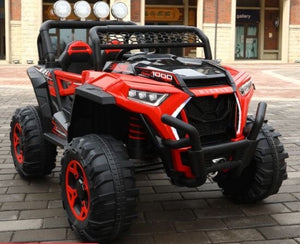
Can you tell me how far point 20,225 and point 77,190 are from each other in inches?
25.7

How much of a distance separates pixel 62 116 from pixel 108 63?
78 cm

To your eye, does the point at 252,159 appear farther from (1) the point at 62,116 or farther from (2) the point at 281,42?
(2) the point at 281,42

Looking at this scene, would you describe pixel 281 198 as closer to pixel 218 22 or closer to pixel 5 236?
Answer: pixel 5 236

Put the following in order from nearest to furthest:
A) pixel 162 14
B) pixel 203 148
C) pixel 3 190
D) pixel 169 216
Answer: pixel 203 148 < pixel 169 216 < pixel 3 190 < pixel 162 14

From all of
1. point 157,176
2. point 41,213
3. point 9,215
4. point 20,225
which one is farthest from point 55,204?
point 157,176

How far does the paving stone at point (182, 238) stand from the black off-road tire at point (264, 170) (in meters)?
0.55

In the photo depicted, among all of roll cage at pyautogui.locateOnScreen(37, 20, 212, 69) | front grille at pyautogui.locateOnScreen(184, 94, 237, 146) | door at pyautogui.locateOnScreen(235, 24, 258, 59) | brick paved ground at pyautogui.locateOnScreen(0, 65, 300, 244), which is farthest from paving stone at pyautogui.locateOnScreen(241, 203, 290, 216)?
door at pyautogui.locateOnScreen(235, 24, 258, 59)

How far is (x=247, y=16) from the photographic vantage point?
121 ft

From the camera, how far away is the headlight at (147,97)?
128 inches

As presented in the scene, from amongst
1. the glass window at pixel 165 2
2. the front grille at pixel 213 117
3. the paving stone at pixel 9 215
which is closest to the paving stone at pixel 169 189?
the front grille at pixel 213 117

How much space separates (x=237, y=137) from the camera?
359 centimetres

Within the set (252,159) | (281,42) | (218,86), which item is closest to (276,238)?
(252,159)

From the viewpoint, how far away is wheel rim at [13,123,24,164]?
512 cm

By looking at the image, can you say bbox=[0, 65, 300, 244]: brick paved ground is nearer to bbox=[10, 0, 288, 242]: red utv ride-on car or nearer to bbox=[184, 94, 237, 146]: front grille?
bbox=[10, 0, 288, 242]: red utv ride-on car
